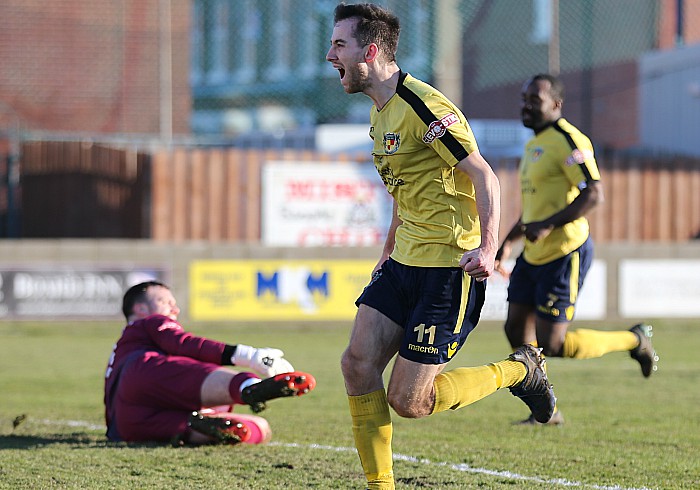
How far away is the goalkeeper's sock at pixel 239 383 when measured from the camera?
23.5 ft

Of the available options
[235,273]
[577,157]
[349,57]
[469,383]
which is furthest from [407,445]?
[235,273]

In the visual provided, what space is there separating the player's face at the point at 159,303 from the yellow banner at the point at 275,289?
37.3 feet

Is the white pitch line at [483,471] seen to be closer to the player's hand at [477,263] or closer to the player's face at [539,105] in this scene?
the player's hand at [477,263]

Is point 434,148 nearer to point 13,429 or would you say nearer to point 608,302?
point 13,429

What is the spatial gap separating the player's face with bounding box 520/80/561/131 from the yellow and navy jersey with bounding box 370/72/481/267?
10.2 ft

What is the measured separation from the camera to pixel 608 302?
67.5 feet

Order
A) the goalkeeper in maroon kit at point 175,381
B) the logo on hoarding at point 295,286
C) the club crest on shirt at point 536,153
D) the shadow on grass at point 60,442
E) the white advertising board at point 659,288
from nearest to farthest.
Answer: the goalkeeper in maroon kit at point 175,381 → the shadow on grass at point 60,442 → the club crest on shirt at point 536,153 → the logo on hoarding at point 295,286 → the white advertising board at point 659,288

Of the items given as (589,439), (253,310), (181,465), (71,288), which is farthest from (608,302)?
(181,465)

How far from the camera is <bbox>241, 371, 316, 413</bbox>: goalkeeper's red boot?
21.6 ft

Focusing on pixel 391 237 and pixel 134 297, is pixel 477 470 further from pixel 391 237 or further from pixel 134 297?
pixel 134 297

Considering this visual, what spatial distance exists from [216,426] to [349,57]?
261cm

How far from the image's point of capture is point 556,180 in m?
8.88

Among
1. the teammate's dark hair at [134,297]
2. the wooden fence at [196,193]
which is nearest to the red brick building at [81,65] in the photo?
the wooden fence at [196,193]

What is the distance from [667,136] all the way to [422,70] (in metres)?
6.13
